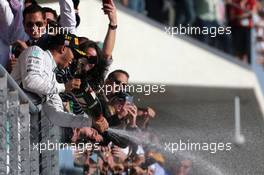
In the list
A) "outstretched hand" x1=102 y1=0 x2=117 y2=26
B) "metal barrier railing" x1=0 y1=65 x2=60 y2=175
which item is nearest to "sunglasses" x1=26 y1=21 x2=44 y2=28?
"metal barrier railing" x1=0 y1=65 x2=60 y2=175

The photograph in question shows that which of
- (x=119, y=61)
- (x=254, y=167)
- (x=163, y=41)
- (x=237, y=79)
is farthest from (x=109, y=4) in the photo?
(x=237, y=79)

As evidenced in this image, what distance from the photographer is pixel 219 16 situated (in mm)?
9547

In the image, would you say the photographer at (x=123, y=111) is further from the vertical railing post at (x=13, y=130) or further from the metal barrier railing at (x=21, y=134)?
the vertical railing post at (x=13, y=130)

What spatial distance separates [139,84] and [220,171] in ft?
2.76

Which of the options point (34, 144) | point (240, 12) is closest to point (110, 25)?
point (34, 144)

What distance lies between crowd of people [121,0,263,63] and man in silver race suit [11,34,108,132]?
3059mm

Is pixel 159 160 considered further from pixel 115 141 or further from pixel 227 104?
pixel 227 104

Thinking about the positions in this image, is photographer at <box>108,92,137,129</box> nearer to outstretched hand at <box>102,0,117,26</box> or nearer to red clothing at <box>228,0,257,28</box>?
outstretched hand at <box>102,0,117,26</box>

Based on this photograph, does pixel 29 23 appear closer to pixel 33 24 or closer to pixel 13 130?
pixel 33 24

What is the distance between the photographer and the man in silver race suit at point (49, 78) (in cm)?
545

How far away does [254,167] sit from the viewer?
670cm

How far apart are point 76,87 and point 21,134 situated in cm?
66

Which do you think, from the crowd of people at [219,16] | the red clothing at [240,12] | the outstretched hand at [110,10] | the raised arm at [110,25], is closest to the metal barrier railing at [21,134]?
the raised arm at [110,25]

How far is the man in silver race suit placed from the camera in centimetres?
545
